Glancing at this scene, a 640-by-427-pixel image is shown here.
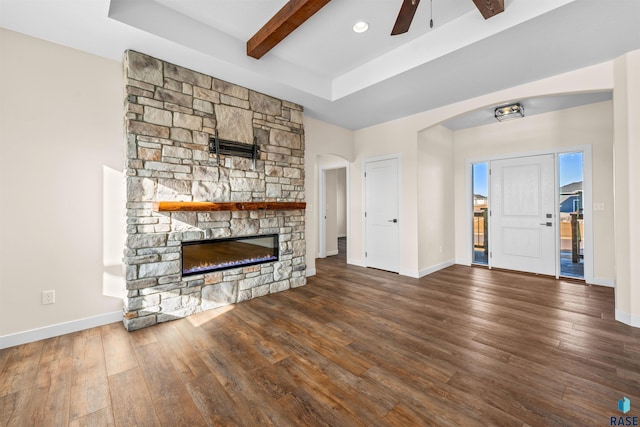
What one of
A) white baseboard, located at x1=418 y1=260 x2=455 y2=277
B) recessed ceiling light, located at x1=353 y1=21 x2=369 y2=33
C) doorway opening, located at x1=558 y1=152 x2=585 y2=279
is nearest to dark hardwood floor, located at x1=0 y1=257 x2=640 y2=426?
white baseboard, located at x1=418 y1=260 x2=455 y2=277

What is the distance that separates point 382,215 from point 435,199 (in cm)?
105

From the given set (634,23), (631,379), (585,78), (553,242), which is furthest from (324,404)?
(553,242)

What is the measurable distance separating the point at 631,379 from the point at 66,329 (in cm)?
474

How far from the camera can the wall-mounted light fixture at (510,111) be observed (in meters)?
4.13

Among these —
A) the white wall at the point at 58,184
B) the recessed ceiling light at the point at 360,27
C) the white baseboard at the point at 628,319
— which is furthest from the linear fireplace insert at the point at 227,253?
the white baseboard at the point at 628,319

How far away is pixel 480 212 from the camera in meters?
5.50

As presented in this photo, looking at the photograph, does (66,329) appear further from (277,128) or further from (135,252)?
(277,128)

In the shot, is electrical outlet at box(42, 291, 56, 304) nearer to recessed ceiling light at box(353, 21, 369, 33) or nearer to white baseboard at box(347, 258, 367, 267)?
recessed ceiling light at box(353, 21, 369, 33)

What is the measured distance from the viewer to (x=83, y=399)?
1742 mm

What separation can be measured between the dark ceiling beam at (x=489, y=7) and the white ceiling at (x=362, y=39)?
0.50 ft

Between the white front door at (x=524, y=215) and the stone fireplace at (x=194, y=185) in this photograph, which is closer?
the stone fireplace at (x=194, y=185)

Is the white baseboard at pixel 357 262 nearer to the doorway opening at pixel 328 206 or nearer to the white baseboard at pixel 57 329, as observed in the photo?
the doorway opening at pixel 328 206

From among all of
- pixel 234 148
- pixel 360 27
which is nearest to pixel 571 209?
pixel 360 27

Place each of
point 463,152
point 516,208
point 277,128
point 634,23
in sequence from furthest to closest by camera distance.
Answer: point 463,152, point 516,208, point 277,128, point 634,23
